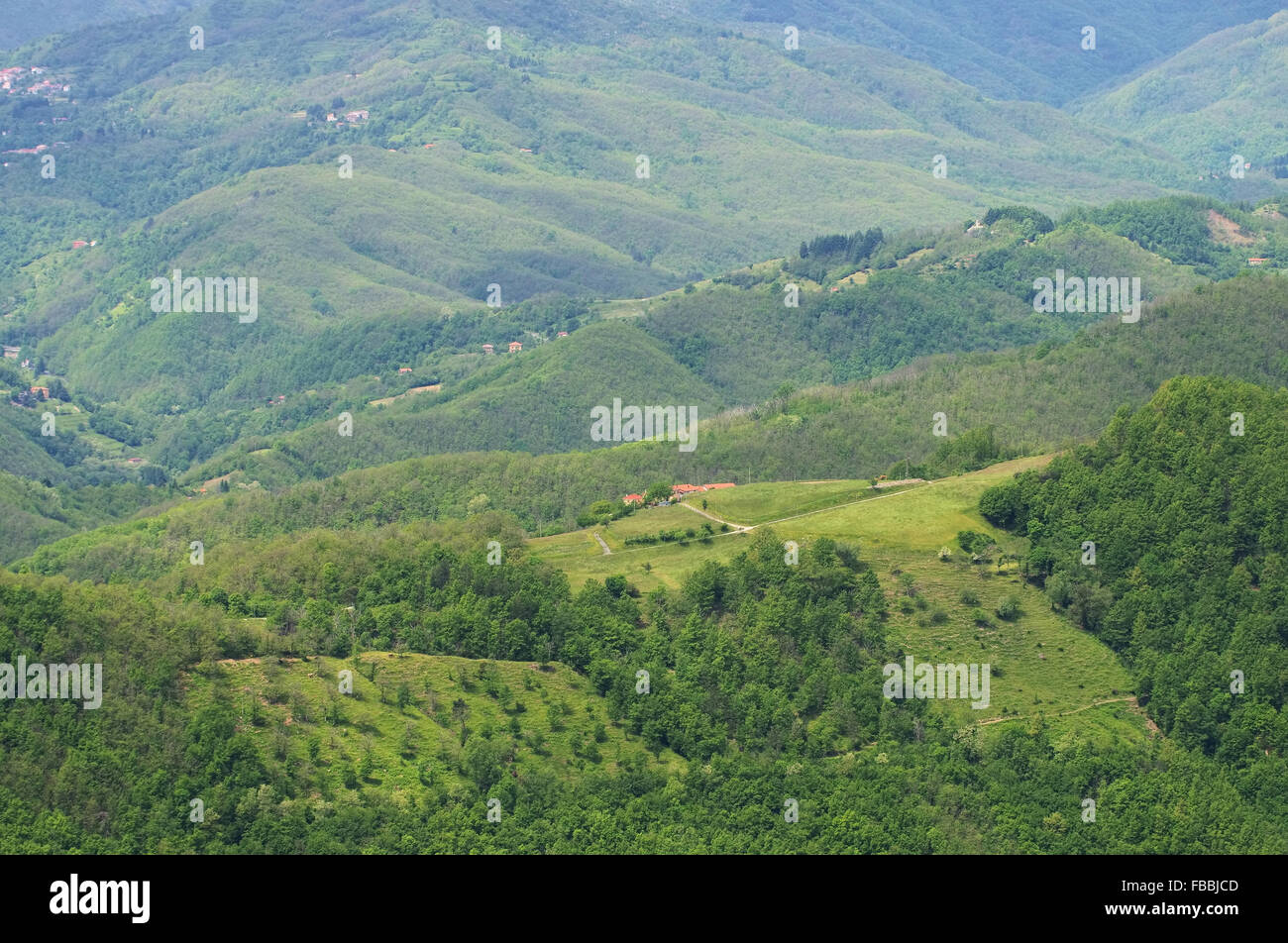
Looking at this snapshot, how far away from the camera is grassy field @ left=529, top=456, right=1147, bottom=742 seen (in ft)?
465

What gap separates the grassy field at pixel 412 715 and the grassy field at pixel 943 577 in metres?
19.3

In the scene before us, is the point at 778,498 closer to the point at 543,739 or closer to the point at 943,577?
the point at 943,577

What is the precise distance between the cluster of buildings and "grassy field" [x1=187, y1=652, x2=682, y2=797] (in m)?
41.7

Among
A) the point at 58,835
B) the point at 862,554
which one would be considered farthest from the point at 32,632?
the point at 862,554

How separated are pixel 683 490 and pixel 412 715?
5859 centimetres

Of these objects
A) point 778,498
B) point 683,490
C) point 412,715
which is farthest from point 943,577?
point 412,715

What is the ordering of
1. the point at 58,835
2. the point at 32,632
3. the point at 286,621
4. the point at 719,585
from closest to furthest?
the point at 58,835, the point at 32,632, the point at 286,621, the point at 719,585

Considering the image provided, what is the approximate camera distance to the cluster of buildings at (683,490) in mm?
179750

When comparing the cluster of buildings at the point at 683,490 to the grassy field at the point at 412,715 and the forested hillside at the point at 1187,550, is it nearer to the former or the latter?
the forested hillside at the point at 1187,550

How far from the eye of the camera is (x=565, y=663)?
142875mm

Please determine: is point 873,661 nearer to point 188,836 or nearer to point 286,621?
point 286,621

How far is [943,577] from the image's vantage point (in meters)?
153

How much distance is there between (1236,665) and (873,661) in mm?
25656

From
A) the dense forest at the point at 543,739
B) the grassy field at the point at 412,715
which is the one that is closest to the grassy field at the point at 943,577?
the dense forest at the point at 543,739
